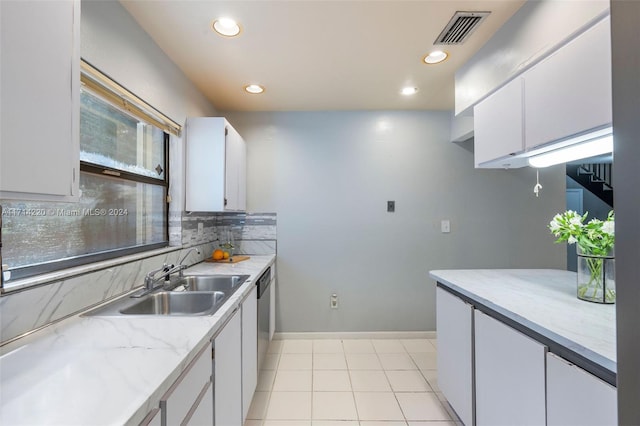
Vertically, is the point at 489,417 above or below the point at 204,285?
below

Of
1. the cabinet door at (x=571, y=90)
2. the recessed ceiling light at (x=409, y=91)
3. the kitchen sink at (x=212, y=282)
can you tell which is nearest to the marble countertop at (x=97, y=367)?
the kitchen sink at (x=212, y=282)

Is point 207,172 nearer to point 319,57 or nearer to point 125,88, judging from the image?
point 125,88

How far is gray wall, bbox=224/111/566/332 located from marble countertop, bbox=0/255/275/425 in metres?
1.92

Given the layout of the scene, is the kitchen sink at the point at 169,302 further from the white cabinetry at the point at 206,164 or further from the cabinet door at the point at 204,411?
the white cabinetry at the point at 206,164

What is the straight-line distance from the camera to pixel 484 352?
1.40 m

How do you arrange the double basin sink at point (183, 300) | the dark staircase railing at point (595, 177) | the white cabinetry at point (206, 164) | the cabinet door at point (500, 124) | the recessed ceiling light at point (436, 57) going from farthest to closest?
1. the dark staircase railing at point (595, 177)
2. the white cabinetry at point (206, 164)
3. the recessed ceiling light at point (436, 57)
4. the cabinet door at point (500, 124)
5. the double basin sink at point (183, 300)

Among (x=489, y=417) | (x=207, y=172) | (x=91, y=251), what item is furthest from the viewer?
(x=207, y=172)

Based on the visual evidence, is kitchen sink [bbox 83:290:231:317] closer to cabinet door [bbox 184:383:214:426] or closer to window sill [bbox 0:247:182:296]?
window sill [bbox 0:247:182:296]

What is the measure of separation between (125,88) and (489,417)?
257 cm

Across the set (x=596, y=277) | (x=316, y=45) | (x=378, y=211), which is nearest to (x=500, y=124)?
(x=596, y=277)

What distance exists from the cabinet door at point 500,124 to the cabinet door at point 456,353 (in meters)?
0.92

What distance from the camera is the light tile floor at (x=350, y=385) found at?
1.83m

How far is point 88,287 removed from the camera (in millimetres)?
1271

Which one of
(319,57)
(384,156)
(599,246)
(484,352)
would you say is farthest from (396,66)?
(484,352)
